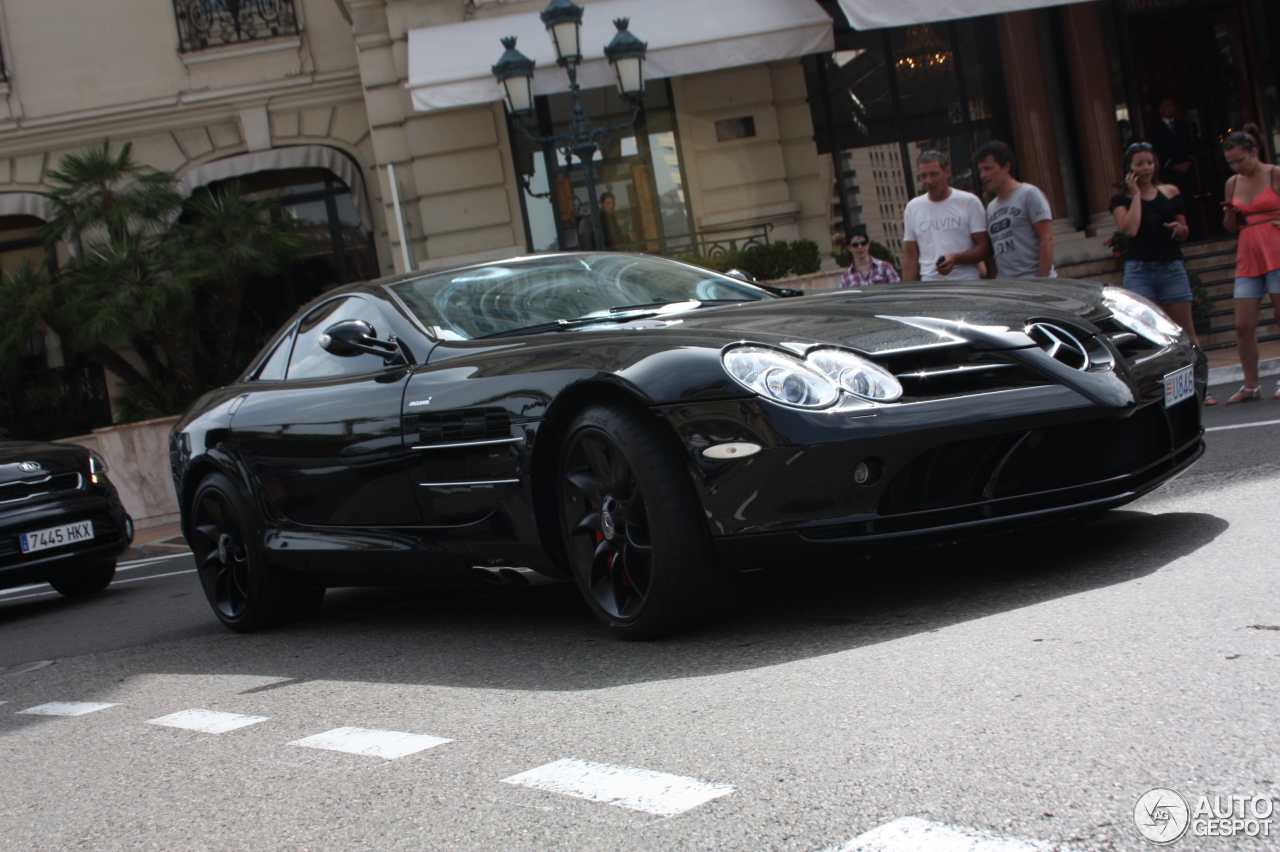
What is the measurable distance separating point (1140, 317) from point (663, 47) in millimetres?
10884

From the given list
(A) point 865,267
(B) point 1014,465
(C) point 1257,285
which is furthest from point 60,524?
(C) point 1257,285

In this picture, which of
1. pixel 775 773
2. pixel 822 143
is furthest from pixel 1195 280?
pixel 775 773

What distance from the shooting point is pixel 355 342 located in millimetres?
4570

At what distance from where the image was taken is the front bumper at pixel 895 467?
3477 millimetres

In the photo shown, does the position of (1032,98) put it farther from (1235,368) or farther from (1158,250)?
(1158,250)

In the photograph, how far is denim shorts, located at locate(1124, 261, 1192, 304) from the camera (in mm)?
8203

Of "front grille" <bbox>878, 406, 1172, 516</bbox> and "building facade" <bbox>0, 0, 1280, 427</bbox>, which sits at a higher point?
"building facade" <bbox>0, 0, 1280, 427</bbox>

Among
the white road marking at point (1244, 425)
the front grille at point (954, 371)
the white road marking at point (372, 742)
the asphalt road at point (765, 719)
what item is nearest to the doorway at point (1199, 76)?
the white road marking at point (1244, 425)

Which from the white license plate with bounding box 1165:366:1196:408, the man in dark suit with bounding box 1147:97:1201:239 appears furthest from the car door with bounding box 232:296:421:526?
the man in dark suit with bounding box 1147:97:1201:239

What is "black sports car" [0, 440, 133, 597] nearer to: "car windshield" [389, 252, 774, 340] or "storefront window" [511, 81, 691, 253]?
"car windshield" [389, 252, 774, 340]

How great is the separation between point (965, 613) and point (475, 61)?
12.5 metres

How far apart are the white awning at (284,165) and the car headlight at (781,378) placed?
1530 centimetres

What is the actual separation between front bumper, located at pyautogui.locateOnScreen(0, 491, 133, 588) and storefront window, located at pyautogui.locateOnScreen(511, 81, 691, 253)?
9.12 meters

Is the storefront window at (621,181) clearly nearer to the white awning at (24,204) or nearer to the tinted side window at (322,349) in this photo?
the white awning at (24,204)
